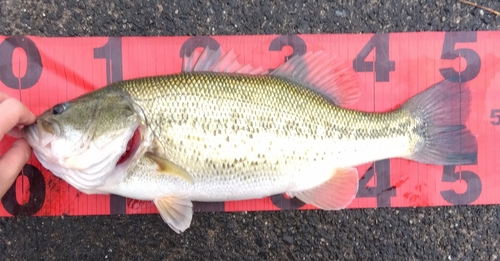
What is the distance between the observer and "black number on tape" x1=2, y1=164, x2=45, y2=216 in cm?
222

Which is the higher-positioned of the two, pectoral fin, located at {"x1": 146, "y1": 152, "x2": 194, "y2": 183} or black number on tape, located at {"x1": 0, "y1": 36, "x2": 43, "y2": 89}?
black number on tape, located at {"x1": 0, "y1": 36, "x2": 43, "y2": 89}

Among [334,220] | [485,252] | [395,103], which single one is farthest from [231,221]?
[485,252]

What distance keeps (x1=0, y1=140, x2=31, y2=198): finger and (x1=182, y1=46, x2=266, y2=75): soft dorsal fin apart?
2.98 ft

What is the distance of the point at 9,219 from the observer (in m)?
2.24

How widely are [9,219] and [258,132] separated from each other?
1553 mm

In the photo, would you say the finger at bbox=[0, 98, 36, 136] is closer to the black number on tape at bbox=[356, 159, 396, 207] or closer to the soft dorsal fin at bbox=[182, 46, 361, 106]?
the soft dorsal fin at bbox=[182, 46, 361, 106]

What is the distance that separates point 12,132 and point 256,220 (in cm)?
138

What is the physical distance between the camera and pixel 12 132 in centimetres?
199

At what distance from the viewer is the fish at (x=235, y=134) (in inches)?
70.3

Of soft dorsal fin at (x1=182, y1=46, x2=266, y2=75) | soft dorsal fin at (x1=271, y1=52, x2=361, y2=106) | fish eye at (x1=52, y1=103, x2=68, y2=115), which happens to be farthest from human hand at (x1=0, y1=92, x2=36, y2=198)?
soft dorsal fin at (x1=271, y1=52, x2=361, y2=106)

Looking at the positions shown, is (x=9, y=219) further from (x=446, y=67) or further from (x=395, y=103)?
(x=446, y=67)

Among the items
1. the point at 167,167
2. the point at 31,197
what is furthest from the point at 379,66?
the point at 31,197

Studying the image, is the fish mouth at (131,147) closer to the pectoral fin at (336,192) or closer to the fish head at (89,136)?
the fish head at (89,136)

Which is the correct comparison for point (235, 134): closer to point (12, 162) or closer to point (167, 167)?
point (167, 167)
